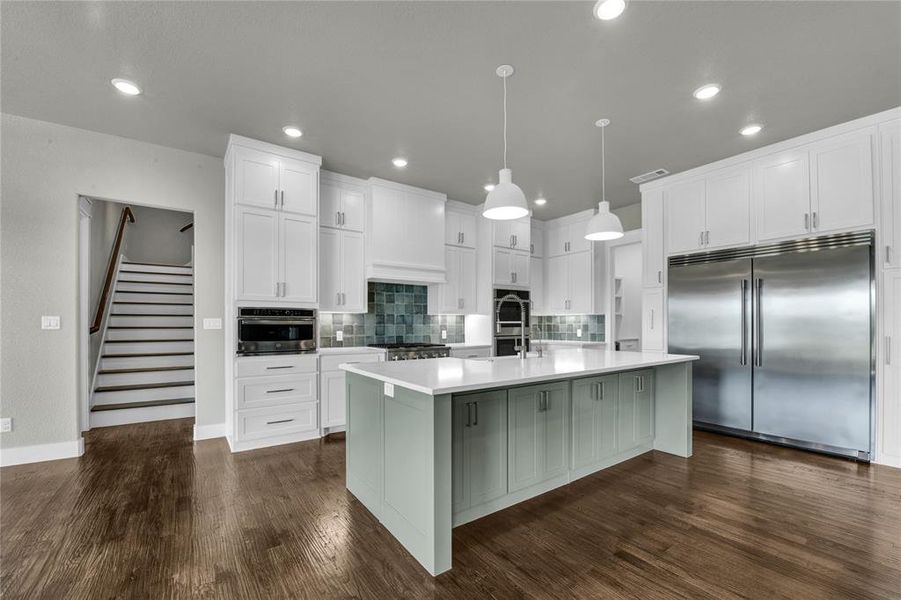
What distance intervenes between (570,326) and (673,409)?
336 cm

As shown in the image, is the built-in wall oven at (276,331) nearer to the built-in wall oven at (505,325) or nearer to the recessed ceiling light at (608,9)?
the built-in wall oven at (505,325)

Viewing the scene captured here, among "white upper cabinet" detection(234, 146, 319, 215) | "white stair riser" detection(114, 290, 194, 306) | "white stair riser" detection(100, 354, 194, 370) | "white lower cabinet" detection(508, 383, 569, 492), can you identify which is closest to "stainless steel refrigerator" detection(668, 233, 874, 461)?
"white lower cabinet" detection(508, 383, 569, 492)

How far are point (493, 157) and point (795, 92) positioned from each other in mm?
2416

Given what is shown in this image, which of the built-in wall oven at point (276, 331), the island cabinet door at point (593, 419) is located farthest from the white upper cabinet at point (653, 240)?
the built-in wall oven at point (276, 331)

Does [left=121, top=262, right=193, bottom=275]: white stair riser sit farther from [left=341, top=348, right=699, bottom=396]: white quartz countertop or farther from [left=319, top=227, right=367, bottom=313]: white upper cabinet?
[left=341, top=348, right=699, bottom=396]: white quartz countertop

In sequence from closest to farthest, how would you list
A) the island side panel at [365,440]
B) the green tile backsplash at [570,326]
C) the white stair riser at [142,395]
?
the island side panel at [365,440]
the white stair riser at [142,395]
the green tile backsplash at [570,326]

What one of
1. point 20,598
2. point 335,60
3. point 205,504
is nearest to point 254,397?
point 205,504

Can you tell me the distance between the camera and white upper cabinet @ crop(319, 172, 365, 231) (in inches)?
180

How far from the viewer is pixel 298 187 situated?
4.05m

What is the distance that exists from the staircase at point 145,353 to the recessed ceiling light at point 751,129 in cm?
644

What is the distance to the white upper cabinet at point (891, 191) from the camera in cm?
321

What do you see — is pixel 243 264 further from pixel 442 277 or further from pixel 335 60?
pixel 442 277

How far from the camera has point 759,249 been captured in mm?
3945

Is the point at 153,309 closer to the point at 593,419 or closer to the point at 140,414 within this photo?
the point at 140,414
